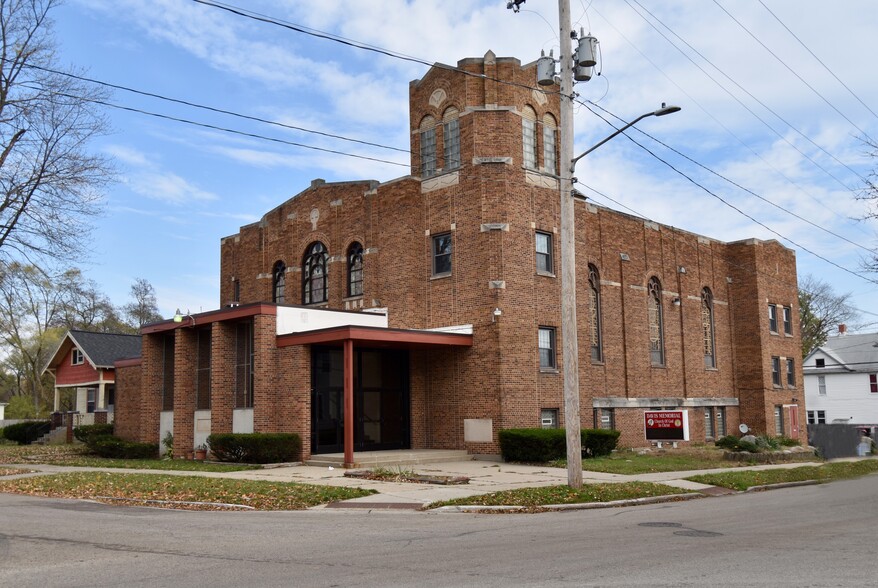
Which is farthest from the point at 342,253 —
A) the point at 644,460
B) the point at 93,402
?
the point at 93,402

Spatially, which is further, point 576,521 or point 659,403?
point 659,403

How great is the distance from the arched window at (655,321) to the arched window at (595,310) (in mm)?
3711

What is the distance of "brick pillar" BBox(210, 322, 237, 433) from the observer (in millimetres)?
25766

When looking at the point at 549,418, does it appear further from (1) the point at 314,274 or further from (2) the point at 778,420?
(2) the point at 778,420

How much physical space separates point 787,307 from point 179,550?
3918cm

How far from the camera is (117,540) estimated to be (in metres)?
10.8

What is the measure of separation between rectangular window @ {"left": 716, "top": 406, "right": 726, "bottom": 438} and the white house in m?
28.4

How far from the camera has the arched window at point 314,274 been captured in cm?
3178

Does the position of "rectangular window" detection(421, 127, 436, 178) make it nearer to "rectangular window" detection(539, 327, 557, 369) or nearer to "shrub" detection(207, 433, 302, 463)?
"rectangular window" detection(539, 327, 557, 369)

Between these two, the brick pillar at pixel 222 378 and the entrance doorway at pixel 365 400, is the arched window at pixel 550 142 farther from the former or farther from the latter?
the brick pillar at pixel 222 378

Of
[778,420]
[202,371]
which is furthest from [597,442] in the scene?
[778,420]

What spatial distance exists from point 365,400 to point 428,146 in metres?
9.21

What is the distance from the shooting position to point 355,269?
30.4 metres

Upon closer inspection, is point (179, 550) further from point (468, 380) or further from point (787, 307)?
point (787, 307)
